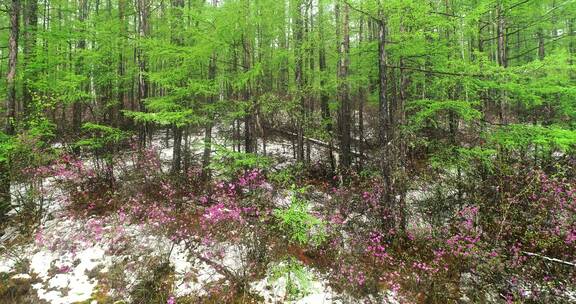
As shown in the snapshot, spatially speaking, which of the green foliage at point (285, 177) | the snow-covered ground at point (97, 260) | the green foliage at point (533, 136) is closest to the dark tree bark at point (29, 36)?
the snow-covered ground at point (97, 260)

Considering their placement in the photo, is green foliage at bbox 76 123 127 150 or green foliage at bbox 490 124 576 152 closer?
green foliage at bbox 490 124 576 152

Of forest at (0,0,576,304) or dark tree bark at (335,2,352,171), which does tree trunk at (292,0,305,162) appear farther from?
dark tree bark at (335,2,352,171)

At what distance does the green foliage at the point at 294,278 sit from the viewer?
230 inches

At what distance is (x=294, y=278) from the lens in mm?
6148

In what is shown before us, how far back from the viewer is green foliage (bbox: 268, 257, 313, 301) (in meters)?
5.84

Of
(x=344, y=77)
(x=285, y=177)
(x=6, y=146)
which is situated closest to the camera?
(x=6, y=146)

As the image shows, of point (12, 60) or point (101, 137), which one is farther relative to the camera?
point (101, 137)

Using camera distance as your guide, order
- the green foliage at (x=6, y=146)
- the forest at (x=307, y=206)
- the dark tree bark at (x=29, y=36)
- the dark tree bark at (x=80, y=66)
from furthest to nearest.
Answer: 1. the dark tree bark at (x=80, y=66)
2. the dark tree bark at (x=29, y=36)
3. the green foliage at (x=6, y=146)
4. the forest at (x=307, y=206)

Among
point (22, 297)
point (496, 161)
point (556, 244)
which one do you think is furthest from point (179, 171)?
point (556, 244)

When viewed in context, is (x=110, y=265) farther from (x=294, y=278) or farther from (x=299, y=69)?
(x=299, y=69)

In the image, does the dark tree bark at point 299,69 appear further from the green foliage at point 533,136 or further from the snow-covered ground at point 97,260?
the green foliage at point 533,136

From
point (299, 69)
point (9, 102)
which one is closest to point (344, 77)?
point (299, 69)

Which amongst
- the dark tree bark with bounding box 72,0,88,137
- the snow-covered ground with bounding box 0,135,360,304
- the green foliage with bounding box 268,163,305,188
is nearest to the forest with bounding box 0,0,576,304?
the snow-covered ground with bounding box 0,135,360,304

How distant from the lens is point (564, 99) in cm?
966
